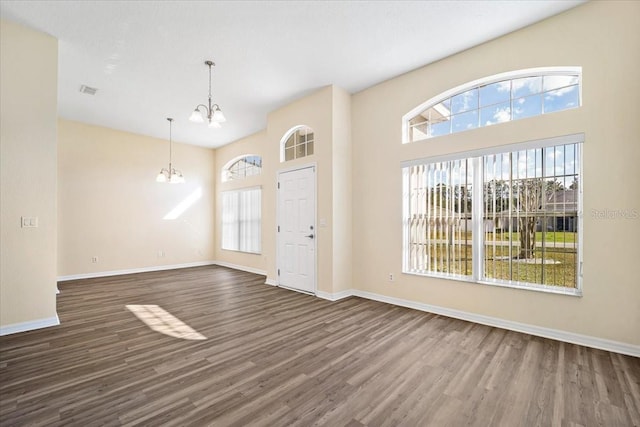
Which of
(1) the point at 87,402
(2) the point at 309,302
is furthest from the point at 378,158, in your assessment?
(1) the point at 87,402

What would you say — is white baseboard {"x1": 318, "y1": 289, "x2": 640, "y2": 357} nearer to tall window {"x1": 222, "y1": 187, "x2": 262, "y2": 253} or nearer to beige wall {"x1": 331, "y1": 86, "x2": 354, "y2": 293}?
beige wall {"x1": 331, "y1": 86, "x2": 354, "y2": 293}

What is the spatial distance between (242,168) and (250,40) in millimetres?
4450

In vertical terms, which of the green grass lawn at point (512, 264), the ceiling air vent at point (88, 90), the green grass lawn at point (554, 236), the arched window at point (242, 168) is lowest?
the green grass lawn at point (512, 264)

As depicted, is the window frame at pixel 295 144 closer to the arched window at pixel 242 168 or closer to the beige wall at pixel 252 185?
the beige wall at pixel 252 185

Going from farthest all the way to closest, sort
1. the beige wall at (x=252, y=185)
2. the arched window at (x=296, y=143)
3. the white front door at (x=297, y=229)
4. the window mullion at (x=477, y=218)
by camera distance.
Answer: the beige wall at (x=252, y=185)
the arched window at (x=296, y=143)
the white front door at (x=297, y=229)
the window mullion at (x=477, y=218)

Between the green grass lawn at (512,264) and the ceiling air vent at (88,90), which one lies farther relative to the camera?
the ceiling air vent at (88,90)

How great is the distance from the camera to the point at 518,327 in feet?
10.6

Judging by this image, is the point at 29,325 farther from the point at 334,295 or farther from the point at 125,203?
the point at 125,203

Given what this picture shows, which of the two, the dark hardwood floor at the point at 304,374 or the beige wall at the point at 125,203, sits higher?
the beige wall at the point at 125,203

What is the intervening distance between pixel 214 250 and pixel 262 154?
3304 mm

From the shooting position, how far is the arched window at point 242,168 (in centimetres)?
715

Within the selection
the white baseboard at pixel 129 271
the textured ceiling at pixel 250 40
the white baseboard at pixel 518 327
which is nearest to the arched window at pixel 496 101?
the textured ceiling at pixel 250 40

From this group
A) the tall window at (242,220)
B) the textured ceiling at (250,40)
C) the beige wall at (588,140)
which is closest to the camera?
the beige wall at (588,140)

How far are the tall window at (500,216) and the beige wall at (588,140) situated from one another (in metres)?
0.13
